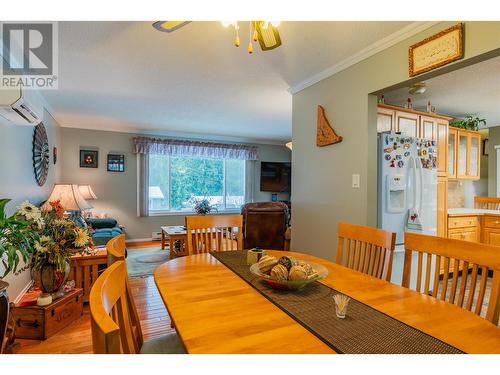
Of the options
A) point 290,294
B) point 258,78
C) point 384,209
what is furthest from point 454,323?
point 258,78

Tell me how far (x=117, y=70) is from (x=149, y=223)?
3.78 m

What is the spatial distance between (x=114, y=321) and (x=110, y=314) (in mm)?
21

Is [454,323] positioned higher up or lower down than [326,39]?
lower down

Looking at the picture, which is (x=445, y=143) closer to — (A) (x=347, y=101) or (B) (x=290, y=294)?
(A) (x=347, y=101)

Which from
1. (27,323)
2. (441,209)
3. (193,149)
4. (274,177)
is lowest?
(27,323)

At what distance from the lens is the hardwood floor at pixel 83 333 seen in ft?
6.53

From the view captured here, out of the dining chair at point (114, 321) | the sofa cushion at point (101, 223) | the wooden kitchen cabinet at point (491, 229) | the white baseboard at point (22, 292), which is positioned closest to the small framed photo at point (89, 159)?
the sofa cushion at point (101, 223)

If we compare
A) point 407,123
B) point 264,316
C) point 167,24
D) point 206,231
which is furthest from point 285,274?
point 407,123

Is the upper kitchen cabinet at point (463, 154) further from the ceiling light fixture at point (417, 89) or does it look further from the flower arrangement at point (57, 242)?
the flower arrangement at point (57, 242)

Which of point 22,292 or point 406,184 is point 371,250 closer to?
point 406,184

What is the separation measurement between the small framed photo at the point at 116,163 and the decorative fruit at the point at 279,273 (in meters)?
5.40

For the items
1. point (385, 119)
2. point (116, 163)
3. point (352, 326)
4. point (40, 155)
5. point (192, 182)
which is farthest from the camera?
point (192, 182)

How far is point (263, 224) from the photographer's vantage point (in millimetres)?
4219

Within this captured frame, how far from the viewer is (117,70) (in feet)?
9.44
